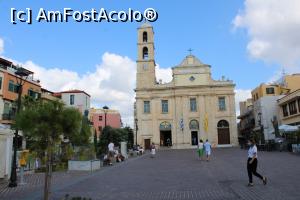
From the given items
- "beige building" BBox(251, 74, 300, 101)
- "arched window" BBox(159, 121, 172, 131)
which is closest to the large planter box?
"arched window" BBox(159, 121, 172, 131)

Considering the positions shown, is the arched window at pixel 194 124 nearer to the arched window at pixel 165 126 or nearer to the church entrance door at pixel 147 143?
the arched window at pixel 165 126

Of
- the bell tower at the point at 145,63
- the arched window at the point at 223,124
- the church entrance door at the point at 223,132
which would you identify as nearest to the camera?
the church entrance door at the point at 223,132

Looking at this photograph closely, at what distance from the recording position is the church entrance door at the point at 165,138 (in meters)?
58.5

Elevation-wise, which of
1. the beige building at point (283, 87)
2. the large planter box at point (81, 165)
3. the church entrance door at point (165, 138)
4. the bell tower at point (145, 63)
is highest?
the bell tower at point (145, 63)

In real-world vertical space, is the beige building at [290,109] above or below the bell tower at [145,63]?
below

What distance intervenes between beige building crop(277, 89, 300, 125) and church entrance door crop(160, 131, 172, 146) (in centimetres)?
1966

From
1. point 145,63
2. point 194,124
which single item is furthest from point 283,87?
point 145,63

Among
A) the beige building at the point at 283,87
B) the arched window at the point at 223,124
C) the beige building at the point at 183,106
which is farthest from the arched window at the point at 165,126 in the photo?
the beige building at the point at 283,87

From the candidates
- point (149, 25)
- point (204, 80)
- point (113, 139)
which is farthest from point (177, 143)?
point (149, 25)

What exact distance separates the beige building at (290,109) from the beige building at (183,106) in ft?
37.2

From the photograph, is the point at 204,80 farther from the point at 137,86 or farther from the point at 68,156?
the point at 68,156

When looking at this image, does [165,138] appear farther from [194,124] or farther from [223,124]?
[223,124]

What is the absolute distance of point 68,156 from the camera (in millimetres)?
8234

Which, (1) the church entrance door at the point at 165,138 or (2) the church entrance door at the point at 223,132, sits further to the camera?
(1) the church entrance door at the point at 165,138
